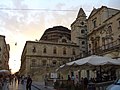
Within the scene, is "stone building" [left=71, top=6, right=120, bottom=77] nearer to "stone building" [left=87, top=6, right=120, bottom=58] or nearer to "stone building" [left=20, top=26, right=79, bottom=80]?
"stone building" [left=87, top=6, right=120, bottom=58]

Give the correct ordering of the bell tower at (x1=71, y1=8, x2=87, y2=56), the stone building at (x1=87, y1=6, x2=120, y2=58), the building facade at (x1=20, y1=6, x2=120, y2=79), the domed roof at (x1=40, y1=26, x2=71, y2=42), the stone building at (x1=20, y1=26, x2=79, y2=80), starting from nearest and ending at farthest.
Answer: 1. the stone building at (x1=87, y1=6, x2=120, y2=58)
2. the building facade at (x1=20, y1=6, x2=120, y2=79)
3. the stone building at (x1=20, y1=26, x2=79, y2=80)
4. the bell tower at (x1=71, y1=8, x2=87, y2=56)
5. the domed roof at (x1=40, y1=26, x2=71, y2=42)

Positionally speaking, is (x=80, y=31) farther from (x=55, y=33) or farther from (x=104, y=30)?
(x=104, y=30)

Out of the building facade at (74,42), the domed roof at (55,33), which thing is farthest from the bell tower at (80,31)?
the domed roof at (55,33)

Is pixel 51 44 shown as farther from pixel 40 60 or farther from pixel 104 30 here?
pixel 104 30

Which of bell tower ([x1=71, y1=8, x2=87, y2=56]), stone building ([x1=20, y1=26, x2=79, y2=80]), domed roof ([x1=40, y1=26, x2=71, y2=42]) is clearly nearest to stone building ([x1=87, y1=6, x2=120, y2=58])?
bell tower ([x1=71, y1=8, x2=87, y2=56])

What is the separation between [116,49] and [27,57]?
41517 millimetres

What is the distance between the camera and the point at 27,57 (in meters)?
69.9

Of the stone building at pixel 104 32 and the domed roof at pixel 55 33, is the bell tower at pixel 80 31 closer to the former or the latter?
the domed roof at pixel 55 33

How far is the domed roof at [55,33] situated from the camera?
3395 inches

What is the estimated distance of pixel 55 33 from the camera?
87.5 metres

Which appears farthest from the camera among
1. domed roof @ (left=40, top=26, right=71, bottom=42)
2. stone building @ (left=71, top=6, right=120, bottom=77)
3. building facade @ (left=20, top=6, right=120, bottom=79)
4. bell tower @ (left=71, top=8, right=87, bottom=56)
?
domed roof @ (left=40, top=26, right=71, bottom=42)

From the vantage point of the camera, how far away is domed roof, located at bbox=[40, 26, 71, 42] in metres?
86.2

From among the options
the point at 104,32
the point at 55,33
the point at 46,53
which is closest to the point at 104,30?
the point at 104,32

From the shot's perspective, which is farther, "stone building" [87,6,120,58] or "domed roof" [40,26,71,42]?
"domed roof" [40,26,71,42]
